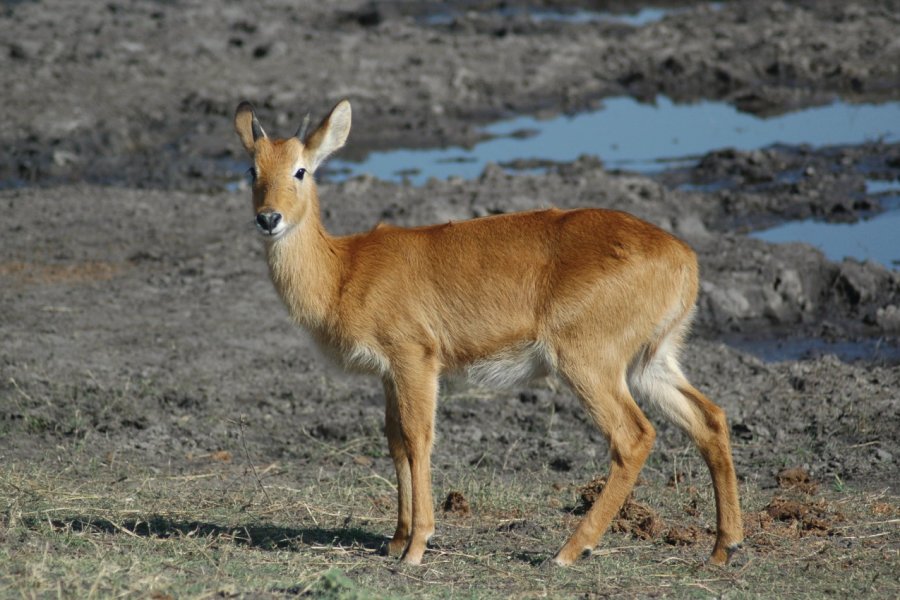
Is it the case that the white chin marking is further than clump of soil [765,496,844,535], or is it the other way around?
clump of soil [765,496,844,535]

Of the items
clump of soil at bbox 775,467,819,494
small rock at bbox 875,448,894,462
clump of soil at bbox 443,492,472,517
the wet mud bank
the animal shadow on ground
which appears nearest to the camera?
the animal shadow on ground

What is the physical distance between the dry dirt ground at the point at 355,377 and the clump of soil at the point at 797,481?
0.06ft

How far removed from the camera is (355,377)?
342 inches

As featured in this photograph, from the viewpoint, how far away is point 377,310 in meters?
6.20

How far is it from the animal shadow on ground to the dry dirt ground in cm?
2

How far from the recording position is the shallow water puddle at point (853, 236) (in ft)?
39.6

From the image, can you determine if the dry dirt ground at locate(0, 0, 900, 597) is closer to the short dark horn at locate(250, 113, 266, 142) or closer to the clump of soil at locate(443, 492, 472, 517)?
the clump of soil at locate(443, 492, 472, 517)

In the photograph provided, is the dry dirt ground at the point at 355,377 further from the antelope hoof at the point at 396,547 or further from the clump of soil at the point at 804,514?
the antelope hoof at the point at 396,547

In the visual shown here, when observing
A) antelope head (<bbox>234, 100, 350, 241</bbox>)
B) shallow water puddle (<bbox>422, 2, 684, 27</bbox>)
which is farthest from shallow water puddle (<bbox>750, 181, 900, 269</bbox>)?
shallow water puddle (<bbox>422, 2, 684, 27</bbox>)

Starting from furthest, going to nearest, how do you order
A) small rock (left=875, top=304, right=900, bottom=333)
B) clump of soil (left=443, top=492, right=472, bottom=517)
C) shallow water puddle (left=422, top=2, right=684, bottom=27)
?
shallow water puddle (left=422, top=2, right=684, bottom=27)
small rock (left=875, top=304, right=900, bottom=333)
clump of soil (left=443, top=492, right=472, bottom=517)

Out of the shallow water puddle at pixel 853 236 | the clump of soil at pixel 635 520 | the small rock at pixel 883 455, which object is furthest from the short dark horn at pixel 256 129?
the shallow water puddle at pixel 853 236

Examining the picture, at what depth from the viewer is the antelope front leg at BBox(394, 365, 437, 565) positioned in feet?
19.9

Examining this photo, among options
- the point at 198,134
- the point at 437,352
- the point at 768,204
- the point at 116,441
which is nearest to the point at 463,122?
the point at 198,134

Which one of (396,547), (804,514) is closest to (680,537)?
(804,514)
